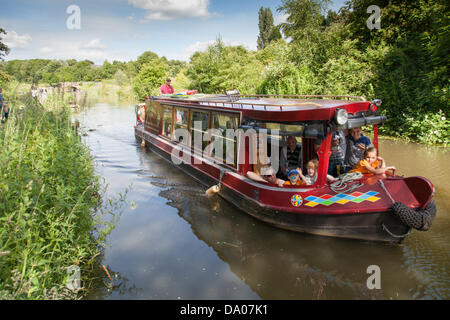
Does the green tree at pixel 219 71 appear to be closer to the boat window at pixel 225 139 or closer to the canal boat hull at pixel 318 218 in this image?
the boat window at pixel 225 139

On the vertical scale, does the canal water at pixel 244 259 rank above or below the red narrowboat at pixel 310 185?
below

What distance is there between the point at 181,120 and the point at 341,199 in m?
5.25

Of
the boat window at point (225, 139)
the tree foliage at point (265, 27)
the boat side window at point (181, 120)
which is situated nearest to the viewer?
the boat window at point (225, 139)

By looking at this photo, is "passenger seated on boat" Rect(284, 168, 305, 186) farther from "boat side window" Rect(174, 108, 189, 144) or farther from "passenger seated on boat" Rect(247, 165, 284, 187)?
"boat side window" Rect(174, 108, 189, 144)

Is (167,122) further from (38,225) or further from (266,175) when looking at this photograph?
(38,225)

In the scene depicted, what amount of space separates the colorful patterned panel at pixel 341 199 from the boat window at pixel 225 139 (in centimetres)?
194

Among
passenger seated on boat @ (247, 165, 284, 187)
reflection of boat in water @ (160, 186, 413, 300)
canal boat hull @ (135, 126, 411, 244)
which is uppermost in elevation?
passenger seated on boat @ (247, 165, 284, 187)

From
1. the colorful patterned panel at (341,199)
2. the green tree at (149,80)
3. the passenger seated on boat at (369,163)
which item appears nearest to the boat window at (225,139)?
the colorful patterned panel at (341,199)

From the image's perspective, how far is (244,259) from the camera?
4543 mm

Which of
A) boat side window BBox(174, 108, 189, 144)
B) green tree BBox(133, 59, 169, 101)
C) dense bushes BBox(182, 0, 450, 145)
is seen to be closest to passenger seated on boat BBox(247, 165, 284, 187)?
boat side window BBox(174, 108, 189, 144)

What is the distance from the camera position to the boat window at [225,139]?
6.04 metres

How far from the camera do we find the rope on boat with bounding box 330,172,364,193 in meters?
4.49

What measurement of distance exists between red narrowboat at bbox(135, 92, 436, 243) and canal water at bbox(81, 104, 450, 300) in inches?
11.1
